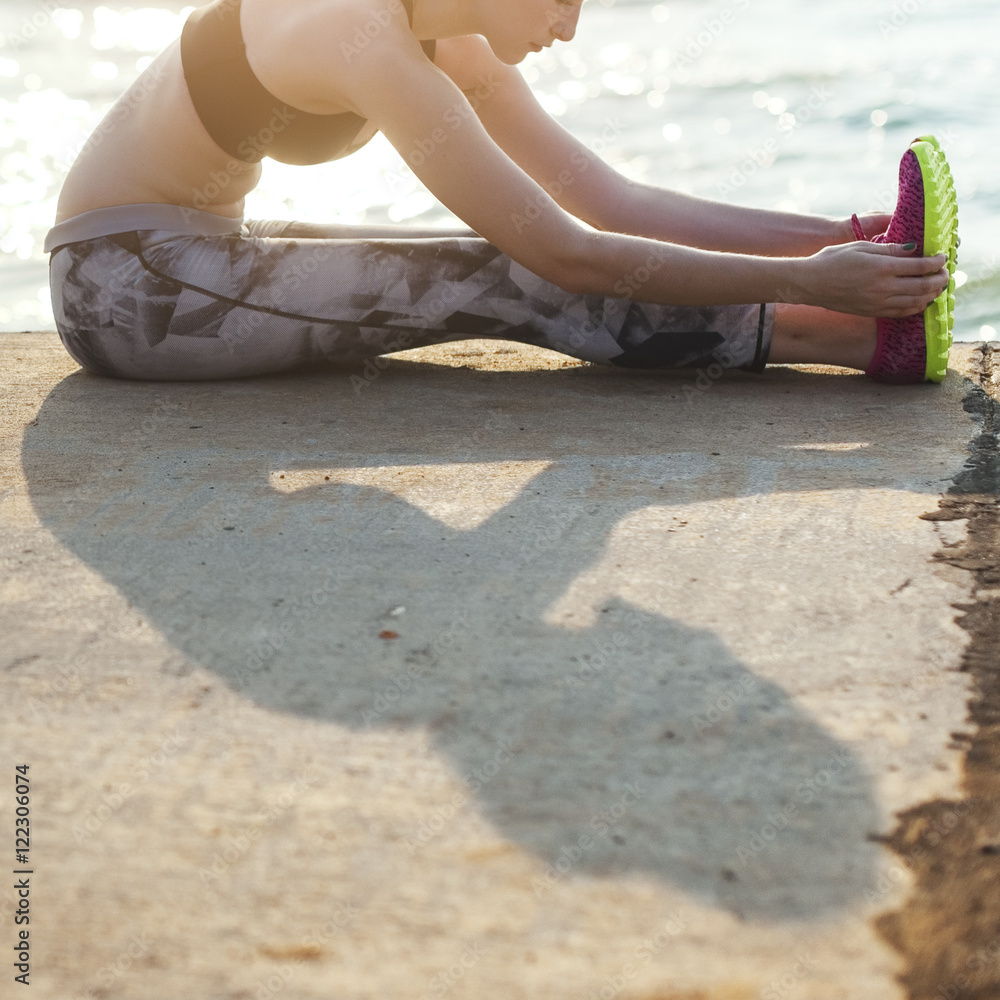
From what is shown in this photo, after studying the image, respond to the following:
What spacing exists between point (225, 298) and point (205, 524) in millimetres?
690

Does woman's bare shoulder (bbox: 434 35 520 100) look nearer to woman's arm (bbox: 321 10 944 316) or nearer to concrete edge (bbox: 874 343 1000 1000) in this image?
woman's arm (bbox: 321 10 944 316)

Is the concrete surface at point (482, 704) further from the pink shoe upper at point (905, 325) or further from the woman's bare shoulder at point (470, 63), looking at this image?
A: the woman's bare shoulder at point (470, 63)

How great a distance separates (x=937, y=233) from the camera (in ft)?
6.38

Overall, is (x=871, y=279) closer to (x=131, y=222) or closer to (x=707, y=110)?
(x=131, y=222)

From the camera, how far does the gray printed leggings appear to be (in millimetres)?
2137

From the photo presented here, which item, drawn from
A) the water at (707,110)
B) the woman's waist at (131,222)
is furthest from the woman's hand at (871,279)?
the water at (707,110)

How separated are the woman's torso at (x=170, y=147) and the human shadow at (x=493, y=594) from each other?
37cm

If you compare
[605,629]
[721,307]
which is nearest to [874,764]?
[605,629]

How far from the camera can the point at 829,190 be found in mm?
4781

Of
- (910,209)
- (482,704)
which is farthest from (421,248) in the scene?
(482,704)

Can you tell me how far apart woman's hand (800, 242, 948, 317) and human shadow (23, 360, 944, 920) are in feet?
0.65

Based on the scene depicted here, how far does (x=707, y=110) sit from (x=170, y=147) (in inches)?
189

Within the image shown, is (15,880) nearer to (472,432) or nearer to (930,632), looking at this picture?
(930,632)

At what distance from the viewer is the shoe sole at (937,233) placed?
195 centimetres
